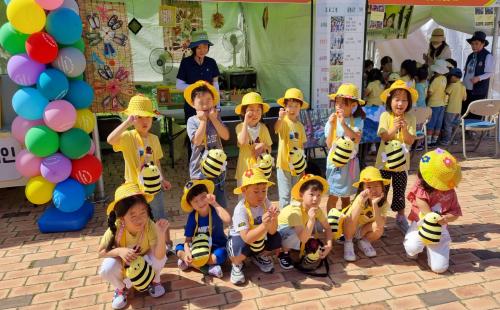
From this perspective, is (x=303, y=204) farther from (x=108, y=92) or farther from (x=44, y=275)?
(x=108, y=92)

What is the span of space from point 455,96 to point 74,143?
6.62m

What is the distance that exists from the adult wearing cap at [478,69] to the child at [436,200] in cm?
543

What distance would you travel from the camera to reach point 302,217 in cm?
348

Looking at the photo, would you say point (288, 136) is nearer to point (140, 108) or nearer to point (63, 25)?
point (140, 108)

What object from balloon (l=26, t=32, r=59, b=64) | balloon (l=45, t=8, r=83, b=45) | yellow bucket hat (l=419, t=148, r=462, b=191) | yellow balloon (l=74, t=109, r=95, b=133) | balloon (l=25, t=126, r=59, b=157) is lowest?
yellow bucket hat (l=419, t=148, r=462, b=191)

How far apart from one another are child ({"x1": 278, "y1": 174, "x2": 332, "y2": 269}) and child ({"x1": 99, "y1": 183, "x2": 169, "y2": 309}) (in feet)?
3.40

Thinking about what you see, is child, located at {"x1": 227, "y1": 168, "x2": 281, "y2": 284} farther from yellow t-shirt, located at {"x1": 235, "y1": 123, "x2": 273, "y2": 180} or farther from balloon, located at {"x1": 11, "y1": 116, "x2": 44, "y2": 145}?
balloon, located at {"x1": 11, "y1": 116, "x2": 44, "y2": 145}

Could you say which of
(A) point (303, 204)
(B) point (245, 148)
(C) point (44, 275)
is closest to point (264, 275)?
(A) point (303, 204)

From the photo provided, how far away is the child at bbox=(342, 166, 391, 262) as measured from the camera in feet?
11.5

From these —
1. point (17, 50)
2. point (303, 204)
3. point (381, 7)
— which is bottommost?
point (303, 204)

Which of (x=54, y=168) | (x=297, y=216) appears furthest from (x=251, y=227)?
(x=54, y=168)

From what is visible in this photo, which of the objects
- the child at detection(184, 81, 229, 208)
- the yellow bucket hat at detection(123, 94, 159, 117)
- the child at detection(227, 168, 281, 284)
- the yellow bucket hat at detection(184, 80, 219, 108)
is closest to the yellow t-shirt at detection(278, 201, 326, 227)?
the child at detection(227, 168, 281, 284)

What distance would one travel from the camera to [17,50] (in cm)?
404

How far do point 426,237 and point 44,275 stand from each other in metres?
3.23
